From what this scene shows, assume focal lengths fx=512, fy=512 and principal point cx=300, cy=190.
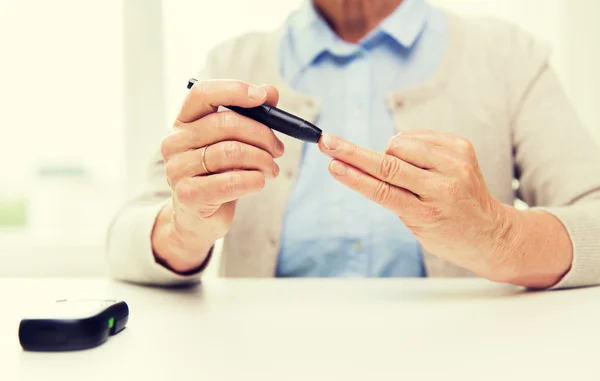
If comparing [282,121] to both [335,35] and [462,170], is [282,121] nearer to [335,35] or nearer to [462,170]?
[462,170]

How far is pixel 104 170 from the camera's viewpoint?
1455 mm

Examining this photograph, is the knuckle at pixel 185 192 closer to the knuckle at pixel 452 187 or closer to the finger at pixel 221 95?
the finger at pixel 221 95

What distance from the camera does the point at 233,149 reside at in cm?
55

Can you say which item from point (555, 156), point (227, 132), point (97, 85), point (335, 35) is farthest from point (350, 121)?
point (97, 85)

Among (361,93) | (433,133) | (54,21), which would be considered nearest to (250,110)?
(433,133)

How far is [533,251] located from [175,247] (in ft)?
1.52

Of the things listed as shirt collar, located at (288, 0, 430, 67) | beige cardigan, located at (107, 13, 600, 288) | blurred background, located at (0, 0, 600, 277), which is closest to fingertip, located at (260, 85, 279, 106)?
beige cardigan, located at (107, 13, 600, 288)

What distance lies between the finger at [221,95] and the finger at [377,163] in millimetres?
83

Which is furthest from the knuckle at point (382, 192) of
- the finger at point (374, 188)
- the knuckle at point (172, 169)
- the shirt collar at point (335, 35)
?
the shirt collar at point (335, 35)

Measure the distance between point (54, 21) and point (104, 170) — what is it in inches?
17.1

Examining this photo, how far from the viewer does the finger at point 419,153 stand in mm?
545

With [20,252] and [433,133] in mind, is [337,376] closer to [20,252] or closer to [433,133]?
[433,133]

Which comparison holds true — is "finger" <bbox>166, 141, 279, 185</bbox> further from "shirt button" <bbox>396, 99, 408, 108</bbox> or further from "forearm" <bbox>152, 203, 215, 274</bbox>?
"shirt button" <bbox>396, 99, 408, 108</bbox>

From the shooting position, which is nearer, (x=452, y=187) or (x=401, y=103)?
(x=452, y=187)
